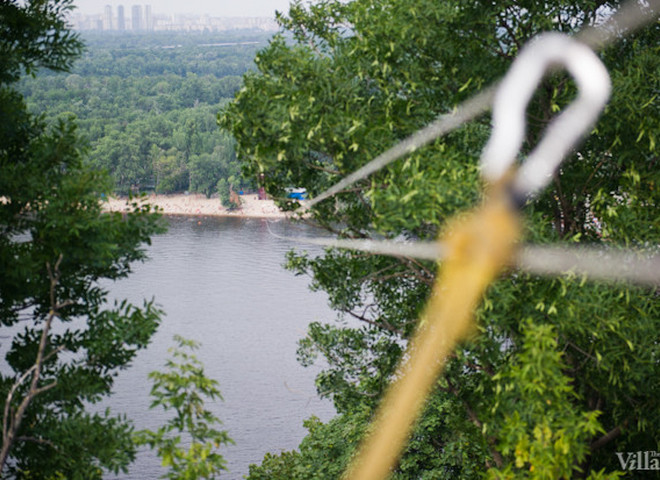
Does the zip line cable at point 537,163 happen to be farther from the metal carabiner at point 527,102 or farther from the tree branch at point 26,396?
the tree branch at point 26,396

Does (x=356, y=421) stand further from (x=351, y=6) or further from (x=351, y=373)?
(x=351, y=6)

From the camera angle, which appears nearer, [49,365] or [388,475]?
[49,365]

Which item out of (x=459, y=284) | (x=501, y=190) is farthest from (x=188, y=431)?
(x=501, y=190)

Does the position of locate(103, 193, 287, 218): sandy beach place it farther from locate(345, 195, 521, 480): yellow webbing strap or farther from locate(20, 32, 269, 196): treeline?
locate(345, 195, 521, 480): yellow webbing strap

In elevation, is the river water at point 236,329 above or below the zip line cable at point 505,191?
below

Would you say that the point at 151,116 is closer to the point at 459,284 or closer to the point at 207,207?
the point at 207,207

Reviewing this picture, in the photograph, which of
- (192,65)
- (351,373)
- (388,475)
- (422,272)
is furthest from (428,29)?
(192,65)

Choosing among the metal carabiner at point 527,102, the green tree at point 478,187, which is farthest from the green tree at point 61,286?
the metal carabiner at point 527,102
